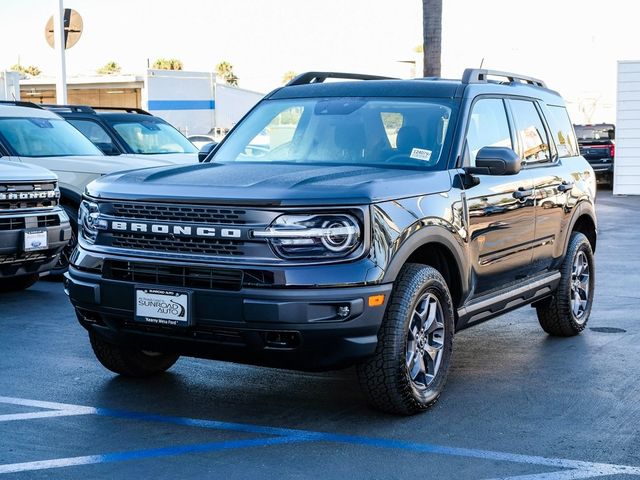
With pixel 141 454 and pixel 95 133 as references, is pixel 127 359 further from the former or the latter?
pixel 95 133

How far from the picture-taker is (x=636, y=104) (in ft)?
87.2

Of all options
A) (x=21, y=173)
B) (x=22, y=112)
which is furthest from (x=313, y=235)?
(x=22, y=112)

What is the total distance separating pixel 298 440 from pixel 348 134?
2138 millimetres

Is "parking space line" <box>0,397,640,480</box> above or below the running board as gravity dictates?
below

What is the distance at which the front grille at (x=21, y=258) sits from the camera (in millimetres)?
9147

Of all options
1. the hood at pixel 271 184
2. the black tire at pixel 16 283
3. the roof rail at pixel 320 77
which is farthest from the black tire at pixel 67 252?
the hood at pixel 271 184

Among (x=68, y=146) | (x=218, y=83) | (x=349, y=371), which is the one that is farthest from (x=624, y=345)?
(x=218, y=83)

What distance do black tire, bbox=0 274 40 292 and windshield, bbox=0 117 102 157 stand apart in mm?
1684

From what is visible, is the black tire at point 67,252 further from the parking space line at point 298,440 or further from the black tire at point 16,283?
the parking space line at point 298,440

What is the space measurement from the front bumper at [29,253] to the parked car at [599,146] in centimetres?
2008

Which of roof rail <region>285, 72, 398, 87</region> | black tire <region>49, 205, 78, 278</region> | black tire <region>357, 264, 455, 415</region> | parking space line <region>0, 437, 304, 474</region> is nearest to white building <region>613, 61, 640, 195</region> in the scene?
black tire <region>49, 205, 78, 278</region>

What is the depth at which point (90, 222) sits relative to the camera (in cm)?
583

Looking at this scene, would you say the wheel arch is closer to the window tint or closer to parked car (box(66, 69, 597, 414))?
parked car (box(66, 69, 597, 414))

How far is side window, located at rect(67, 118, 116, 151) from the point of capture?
46.9 feet
